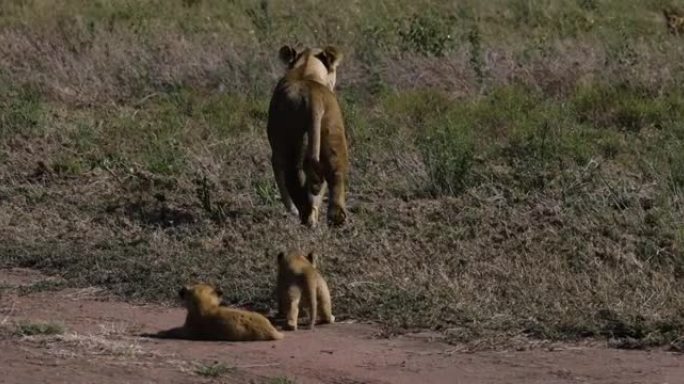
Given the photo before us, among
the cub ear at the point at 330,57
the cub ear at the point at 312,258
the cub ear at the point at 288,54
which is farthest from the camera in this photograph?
the cub ear at the point at 288,54

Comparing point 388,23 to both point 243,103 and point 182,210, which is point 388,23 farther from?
point 182,210

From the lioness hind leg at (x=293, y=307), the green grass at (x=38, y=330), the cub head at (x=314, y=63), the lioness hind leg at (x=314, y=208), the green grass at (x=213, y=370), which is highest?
the cub head at (x=314, y=63)

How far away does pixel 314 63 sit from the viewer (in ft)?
41.0

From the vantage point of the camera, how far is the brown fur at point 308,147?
11.9 meters

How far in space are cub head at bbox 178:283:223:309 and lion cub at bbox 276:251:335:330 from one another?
0.44m

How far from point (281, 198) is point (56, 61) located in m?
6.54

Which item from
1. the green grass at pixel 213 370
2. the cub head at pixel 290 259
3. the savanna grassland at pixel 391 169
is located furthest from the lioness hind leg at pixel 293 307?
the green grass at pixel 213 370

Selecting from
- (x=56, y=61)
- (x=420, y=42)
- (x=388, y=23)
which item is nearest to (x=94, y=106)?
(x=56, y=61)

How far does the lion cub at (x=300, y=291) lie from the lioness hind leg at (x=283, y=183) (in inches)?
98.0

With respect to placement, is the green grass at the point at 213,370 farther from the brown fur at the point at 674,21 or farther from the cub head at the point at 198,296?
the brown fur at the point at 674,21

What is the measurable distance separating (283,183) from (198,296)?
9.87 ft

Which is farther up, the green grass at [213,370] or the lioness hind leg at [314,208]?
the lioness hind leg at [314,208]

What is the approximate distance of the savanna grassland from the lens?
10133mm

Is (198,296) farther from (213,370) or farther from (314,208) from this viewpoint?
(314,208)
